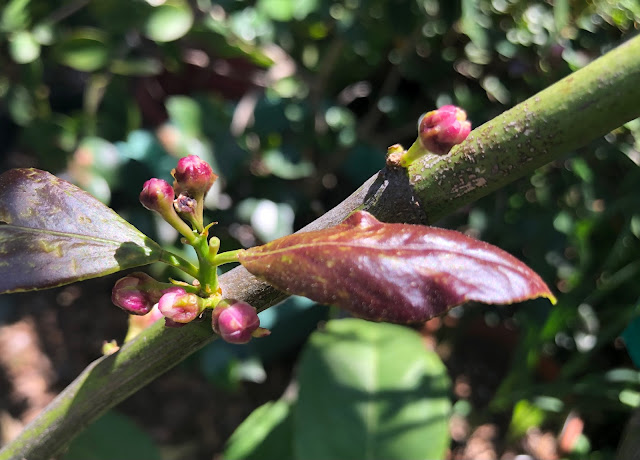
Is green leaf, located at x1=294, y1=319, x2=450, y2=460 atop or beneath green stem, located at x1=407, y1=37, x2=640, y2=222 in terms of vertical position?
beneath

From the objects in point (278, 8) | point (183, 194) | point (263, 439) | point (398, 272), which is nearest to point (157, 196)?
point (183, 194)

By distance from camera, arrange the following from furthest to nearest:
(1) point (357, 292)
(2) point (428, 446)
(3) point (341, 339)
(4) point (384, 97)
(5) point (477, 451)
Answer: (5) point (477, 451) < (4) point (384, 97) < (3) point (341, 339) < (2) point (428, 446) < (1) point (357, 292)

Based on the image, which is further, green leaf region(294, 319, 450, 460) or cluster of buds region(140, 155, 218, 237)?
green leaf region(294, 319, 450, 460)

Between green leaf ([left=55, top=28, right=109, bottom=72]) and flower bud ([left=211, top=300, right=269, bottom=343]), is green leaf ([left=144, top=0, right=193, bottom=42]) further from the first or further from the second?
flower bud ([left=211, top=300, right=269, bottom=343])

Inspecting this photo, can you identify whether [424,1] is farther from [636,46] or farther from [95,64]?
[636,46]

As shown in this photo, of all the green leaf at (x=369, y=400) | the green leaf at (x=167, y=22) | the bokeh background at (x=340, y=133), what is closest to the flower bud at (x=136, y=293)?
the bokeh background at (x=340, y=133)

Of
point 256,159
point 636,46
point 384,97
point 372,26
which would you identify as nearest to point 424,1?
point 372,26

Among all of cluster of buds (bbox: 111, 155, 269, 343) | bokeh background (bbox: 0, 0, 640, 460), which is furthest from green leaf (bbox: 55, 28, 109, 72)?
cluster of buds (bbox: 111, 155, 269, 343)
